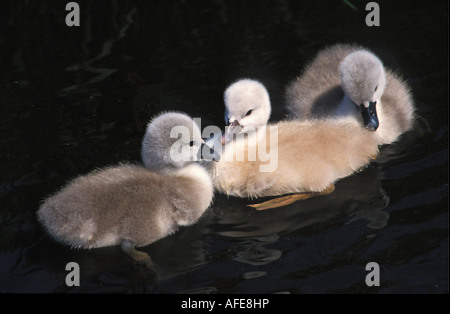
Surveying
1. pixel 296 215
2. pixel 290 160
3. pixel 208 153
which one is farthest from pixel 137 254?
pixel 290 160

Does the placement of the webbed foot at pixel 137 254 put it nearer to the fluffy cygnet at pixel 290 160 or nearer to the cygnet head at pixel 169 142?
the cygnet head at pixel 169 142

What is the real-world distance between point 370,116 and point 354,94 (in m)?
0.18

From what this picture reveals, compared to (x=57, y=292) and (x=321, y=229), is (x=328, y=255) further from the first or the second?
(x=57, y=292)

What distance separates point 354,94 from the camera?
439cm

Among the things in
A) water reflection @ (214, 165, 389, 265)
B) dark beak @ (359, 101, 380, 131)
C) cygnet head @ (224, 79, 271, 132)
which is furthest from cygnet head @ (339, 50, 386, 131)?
cygnet head @ (224, 79, 271, 132)

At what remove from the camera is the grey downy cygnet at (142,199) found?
3496mm

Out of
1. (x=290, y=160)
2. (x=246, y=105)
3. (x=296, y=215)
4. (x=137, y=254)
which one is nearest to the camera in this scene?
(x=137, y=254)

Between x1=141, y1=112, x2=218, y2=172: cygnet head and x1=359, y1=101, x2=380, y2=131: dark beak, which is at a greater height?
x1=359, y1=101, x2=380, y2=131: dark beak

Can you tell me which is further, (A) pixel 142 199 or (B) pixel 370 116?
(B) pixel 370 116

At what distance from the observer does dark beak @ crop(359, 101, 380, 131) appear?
14.2ft

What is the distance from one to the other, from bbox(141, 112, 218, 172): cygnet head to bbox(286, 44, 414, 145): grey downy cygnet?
119 cm

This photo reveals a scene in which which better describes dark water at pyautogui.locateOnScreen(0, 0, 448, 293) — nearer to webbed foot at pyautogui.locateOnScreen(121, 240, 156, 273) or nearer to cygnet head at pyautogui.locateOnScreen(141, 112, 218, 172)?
webbed foot at pyautogui.locateOnScreen(121, 240, 156, 273)

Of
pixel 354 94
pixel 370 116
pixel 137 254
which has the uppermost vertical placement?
pixel 354 94

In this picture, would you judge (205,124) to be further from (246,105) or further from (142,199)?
(142,199)
